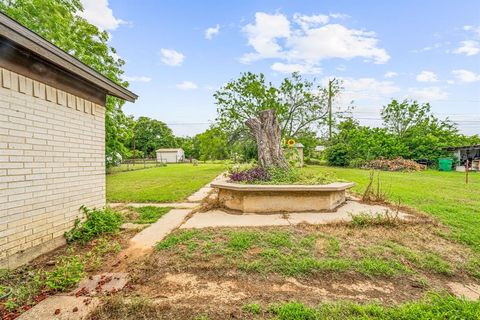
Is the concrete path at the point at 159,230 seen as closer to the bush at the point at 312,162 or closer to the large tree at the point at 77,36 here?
the large tree at the point at 77,36

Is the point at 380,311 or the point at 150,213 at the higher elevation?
the point at 380,311

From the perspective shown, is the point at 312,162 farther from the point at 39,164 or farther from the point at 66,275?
the point at 66,275

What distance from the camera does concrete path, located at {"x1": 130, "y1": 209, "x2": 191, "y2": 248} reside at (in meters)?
3.29

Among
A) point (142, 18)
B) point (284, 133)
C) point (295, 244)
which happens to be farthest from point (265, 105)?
point (295, 244)

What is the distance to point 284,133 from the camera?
1933cm

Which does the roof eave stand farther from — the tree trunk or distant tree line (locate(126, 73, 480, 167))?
distant tree line (locate(126, 73, 480, 167))

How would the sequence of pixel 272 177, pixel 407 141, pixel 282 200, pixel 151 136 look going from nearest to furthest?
pixel 282 200, pixel 272 177, pixel 407 141, pixel 151 136

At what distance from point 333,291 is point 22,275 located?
3130 mm

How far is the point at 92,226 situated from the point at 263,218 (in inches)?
111

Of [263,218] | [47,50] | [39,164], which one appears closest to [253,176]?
[263,218]

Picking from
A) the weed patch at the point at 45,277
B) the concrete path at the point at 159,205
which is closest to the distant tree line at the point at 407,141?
the concrete path at the point at 159,205

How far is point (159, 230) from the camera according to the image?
12.5 feet

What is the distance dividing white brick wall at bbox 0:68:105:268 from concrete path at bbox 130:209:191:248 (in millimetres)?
994

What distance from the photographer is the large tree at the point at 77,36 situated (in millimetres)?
8281
